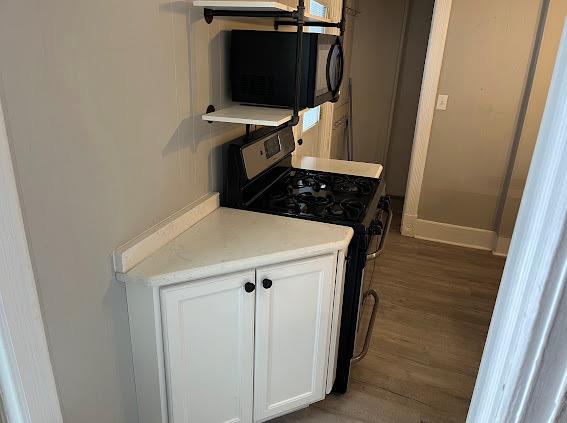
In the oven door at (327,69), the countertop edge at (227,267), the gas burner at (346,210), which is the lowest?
the countertop edge at (227,267)

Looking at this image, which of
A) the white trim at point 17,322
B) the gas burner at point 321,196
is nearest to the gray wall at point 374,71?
the gas burner at point 321,196

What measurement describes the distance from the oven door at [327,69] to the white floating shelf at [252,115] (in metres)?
0.16

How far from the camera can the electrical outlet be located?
342cm

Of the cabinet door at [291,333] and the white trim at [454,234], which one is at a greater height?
the cabinet door at [291,333]

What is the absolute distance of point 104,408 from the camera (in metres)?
1.29

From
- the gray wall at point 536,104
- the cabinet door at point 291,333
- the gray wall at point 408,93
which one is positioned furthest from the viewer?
the gray wall at point 408,93

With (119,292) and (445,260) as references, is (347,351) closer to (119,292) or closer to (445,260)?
(119,292)

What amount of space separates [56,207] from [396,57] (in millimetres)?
4122

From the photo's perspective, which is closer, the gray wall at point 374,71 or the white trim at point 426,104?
the white trim at point 426,104

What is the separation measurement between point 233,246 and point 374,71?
3630mm

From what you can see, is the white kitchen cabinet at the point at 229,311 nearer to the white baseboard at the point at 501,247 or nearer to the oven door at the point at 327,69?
the oven door at the point at 327,69

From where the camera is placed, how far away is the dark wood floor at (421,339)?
6.36 feet

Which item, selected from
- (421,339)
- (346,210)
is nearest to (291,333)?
(346,210)

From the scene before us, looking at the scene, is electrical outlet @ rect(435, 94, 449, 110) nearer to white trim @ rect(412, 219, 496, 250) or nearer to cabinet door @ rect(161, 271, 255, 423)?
white trim @ rect(412, 219, 496, 250)
